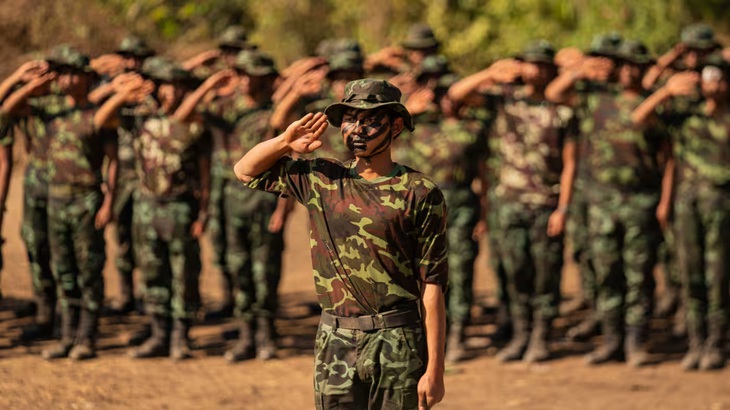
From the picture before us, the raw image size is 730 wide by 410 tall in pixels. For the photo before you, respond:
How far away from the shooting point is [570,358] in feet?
37.1

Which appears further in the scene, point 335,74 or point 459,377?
point 335,74

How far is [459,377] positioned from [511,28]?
1257 centimetres

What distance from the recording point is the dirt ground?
9.60 metres

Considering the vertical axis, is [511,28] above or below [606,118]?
above

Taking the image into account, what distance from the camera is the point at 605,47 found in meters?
11.1

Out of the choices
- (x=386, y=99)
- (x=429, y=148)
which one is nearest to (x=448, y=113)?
(x=429, y=148)

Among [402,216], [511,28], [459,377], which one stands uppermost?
[511,28]

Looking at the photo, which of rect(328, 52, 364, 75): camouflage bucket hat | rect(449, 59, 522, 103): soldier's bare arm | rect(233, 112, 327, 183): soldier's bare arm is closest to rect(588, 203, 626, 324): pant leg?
rect(449, 59, 522, 103): soldier's bare arm

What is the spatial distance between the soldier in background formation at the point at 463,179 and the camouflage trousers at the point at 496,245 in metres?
0.45

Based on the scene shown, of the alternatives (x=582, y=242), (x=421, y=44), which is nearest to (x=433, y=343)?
(x=582, y=242)

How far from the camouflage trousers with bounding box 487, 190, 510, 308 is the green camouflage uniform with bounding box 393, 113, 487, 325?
0.38 meters

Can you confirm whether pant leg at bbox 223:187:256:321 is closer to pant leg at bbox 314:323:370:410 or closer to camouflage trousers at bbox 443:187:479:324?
camouflage trousers at bbox 443:187:479:324

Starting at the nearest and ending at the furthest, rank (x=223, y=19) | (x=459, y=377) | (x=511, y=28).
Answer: (x=459, y=377) → (x=511, y=28) → (x=223, y=19)

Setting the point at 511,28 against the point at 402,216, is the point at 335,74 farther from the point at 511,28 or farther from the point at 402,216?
the point at 511,28
